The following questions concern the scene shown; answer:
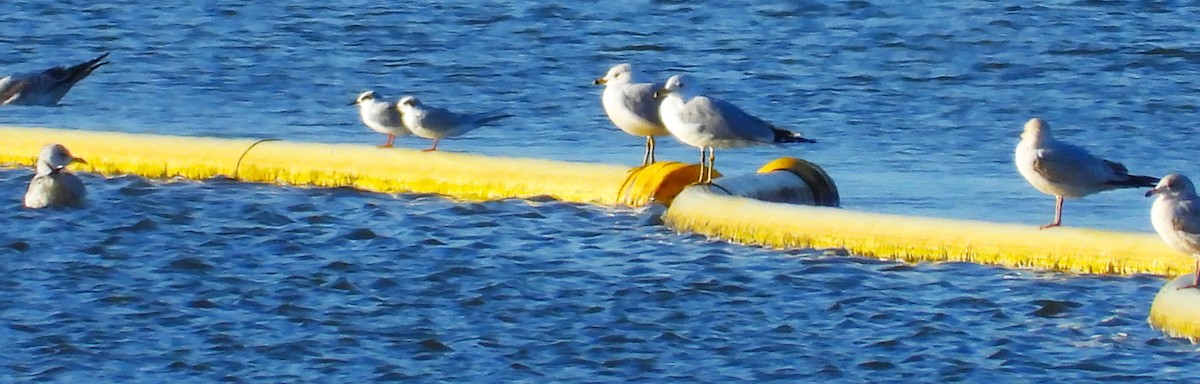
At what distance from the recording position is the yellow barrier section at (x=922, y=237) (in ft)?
30.6

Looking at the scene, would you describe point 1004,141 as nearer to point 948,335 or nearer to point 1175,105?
point 1175,105

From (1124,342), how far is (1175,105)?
23.3 feet

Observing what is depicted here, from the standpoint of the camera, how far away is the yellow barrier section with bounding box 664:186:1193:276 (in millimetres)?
9320

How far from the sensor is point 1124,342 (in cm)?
820

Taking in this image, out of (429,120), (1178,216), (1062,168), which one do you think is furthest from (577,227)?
(1178,216)

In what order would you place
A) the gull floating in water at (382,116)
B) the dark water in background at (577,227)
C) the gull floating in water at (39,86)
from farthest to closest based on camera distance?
the gull floating in water at (39,86)
the gull floating in water at (382,116)
the dark water in background at (577,227)

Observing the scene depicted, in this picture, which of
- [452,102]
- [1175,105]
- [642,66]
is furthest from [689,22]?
[1175,105]

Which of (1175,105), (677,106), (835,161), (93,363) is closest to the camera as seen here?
(93,363)

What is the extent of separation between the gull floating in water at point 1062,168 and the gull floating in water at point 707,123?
134cm

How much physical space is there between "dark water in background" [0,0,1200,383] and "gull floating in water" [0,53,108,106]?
0.65 feet

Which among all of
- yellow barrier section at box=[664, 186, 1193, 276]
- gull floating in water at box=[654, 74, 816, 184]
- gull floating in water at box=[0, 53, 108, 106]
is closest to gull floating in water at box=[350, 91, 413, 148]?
gull floating in water at box=[654, 74, 816, 184]

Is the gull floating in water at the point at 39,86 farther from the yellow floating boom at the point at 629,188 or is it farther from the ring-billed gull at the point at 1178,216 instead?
the ring-billed gull at the point at 1178,216

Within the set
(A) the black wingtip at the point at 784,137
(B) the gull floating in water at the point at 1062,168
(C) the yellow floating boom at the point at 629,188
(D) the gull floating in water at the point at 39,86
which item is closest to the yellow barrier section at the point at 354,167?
(C) the yellow floating boom at the point at 629,188

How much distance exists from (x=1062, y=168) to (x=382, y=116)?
3.75 metres
